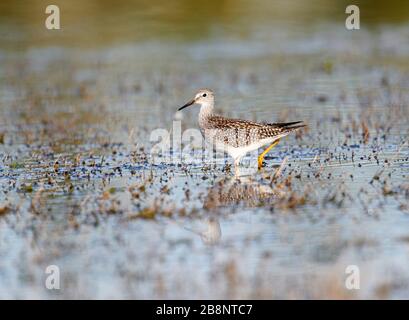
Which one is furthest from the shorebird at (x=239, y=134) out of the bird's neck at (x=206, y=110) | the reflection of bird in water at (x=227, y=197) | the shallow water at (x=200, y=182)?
the reflection of bird in water at (x=227, y=197)

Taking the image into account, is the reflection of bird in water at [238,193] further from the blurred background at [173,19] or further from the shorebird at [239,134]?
the blurred background at [173,19]

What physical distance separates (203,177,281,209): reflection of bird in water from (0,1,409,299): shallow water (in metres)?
0.03

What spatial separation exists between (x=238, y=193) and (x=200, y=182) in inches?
35.8

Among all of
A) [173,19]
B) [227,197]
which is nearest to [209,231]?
[227,197]

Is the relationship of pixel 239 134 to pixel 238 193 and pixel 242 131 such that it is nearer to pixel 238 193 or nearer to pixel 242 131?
pixel 242 131

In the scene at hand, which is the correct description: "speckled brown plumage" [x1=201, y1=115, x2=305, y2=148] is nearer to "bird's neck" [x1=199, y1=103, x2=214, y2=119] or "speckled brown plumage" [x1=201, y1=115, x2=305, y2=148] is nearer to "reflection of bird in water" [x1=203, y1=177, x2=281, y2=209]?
"bird's neck" [x1=199, y1=103, x2=214, y2=119]

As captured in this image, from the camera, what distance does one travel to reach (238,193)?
11453 mm

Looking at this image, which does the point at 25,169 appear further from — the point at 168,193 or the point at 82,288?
the point at 82,288

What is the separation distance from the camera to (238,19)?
2731cm

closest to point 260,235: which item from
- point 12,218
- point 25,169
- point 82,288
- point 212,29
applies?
point 82,288

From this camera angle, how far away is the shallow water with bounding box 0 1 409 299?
8406mm

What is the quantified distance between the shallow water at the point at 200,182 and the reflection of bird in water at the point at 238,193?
0.03 m

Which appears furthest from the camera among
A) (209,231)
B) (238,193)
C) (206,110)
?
(206,110)

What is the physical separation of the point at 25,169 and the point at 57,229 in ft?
11.8
